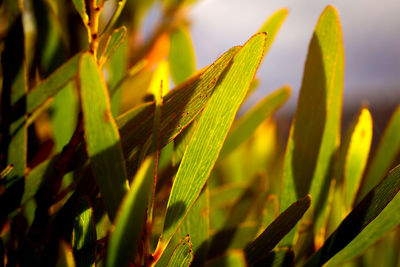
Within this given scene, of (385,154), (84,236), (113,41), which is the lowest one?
(385,154)

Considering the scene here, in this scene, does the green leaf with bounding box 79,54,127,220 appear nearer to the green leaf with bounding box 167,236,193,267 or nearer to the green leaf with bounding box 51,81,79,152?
the green leaf with bounding box 167,236,193,267

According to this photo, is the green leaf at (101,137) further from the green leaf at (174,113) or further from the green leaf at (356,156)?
the green leaf at (356,156)

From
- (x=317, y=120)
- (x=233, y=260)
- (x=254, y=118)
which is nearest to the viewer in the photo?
(x=233, y=260)

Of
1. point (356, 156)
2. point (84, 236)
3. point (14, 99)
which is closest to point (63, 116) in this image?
point (14, 99)

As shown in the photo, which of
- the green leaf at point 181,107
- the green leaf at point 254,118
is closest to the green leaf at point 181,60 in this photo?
the green leaf at point 254,118

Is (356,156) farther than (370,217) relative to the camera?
Yes

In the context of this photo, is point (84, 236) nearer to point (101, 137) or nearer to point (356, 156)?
point (101, 137)
